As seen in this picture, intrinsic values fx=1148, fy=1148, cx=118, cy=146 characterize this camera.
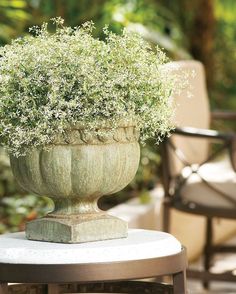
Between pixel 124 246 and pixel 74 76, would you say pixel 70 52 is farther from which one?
pixel 124 246

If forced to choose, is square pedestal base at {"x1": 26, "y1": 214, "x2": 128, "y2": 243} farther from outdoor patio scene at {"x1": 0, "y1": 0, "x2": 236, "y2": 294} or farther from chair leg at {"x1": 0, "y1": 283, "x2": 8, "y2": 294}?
chair leg at {"x1": 0, "y1": 283, "x2": 8, "y2": 294}

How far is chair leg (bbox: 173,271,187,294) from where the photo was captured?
3.38 m

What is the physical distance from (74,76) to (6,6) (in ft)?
14.9

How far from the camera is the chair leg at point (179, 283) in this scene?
3.38 meters

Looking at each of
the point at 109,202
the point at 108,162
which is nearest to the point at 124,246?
the point at 108,162

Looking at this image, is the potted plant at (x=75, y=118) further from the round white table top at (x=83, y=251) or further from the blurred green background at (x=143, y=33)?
the blurred green background at (x=143, y=33)

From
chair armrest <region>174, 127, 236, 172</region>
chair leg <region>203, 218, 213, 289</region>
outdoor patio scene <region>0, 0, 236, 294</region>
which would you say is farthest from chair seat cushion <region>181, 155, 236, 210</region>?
outdoor patio scene <region>0, 0, 236, 294</region>

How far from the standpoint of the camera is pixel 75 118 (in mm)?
3311

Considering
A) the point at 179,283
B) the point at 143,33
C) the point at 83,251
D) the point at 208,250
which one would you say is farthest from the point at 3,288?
the point at 143,33

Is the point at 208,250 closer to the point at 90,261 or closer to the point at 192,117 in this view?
the point at 192,117

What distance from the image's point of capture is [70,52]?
3.34 meters

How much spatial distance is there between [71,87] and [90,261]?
1.66 ft

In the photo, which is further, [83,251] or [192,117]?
[192,117]

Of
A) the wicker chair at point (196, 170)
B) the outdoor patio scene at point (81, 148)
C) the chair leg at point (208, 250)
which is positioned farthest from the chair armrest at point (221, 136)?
the outdoor patio scene at point (81, 148)
